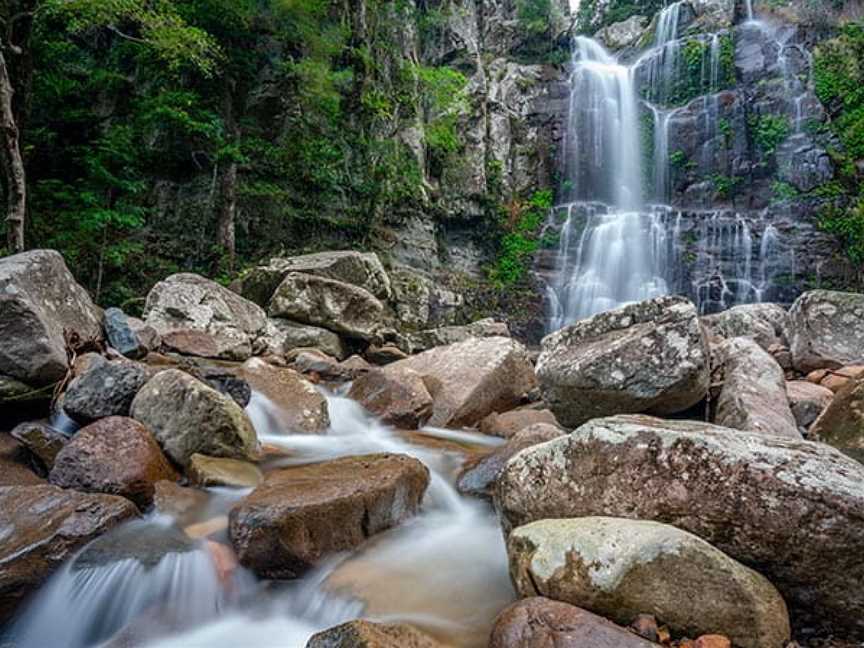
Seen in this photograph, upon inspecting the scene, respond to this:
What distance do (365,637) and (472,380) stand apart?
15.0ft

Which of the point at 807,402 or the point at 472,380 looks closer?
the point at 807,402

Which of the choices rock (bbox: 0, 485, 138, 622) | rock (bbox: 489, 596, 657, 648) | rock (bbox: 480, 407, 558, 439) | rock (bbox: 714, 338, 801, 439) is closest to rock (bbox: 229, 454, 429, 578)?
rock (bbox: 0, 485, 138, 622)

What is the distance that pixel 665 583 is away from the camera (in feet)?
6.98

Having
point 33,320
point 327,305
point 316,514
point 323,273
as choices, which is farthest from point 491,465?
point 323,273

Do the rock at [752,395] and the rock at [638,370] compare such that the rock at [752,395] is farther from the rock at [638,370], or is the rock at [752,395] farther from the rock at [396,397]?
the rock at [396,397]

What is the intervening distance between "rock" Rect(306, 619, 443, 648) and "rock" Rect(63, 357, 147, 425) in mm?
2972

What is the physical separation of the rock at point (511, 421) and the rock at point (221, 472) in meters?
2.66

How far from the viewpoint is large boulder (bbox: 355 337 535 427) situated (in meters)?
6.18

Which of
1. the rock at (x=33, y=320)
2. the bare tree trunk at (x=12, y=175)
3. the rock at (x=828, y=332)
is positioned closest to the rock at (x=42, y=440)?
the rock at (x=33, y=320)

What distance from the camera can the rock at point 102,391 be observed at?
13.6 feet

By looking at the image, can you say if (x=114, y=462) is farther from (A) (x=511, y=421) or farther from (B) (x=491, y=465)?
(A) (x=511, y=421)

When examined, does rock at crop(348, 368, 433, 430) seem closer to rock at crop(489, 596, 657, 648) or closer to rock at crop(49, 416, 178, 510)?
rock at crop(49, 416, 178, 510)

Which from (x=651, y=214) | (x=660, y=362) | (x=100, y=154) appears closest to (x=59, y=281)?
(x=660, y=362)

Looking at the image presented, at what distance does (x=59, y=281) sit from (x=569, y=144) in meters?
21.1
